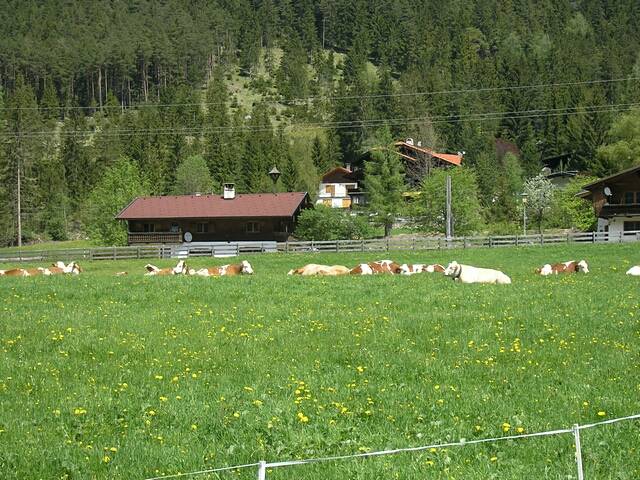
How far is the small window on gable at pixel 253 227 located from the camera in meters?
64.9

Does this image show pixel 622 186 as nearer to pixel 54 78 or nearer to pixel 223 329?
pixel 223 329

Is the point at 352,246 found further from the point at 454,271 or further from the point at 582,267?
the point at 454,271

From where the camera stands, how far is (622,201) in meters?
62.1

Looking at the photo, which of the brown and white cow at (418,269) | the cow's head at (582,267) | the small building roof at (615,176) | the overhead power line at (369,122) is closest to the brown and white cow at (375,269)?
the brown and white cow at (418,269)

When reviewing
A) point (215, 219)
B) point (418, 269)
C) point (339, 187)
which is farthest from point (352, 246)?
point (339, 187)

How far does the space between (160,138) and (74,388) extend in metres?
114

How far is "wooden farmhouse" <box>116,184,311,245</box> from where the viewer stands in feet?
210

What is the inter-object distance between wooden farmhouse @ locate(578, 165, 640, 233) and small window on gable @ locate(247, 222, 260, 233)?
1184 inches

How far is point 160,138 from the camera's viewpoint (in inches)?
4754

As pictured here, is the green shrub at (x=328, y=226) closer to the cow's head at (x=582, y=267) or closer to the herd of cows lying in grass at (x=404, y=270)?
the herd of cows lying in grass at (x=404, y=270)

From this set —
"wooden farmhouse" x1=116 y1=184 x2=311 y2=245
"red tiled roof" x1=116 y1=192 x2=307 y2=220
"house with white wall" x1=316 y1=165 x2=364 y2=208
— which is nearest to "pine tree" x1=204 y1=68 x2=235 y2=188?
"house with white wall" x1=316 y1=165 x2=364 y2=208

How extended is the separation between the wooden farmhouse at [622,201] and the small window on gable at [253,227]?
30.1m

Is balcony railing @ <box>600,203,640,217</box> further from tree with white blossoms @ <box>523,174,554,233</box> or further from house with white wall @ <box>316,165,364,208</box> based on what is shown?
house with white wall @ <box>316,165,364,208</box>

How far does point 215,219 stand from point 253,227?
3471mm
